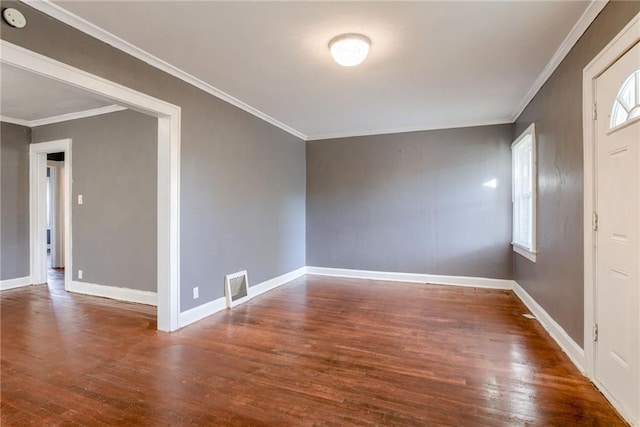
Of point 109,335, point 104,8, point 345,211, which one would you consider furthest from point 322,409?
point 345,211

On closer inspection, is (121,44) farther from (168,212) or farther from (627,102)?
(627,102)

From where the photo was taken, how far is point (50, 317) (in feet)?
11.1

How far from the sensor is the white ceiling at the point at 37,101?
3252 mm

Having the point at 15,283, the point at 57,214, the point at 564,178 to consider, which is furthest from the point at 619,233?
the point at 57,214

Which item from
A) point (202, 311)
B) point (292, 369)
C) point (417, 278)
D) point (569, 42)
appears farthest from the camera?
point (417, 278)

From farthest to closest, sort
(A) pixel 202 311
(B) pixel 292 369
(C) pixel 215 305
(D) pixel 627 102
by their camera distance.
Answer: (C) pixel 215 305 → (A) pixel 202 311 → (B) pixel 292 369 → (D) pixel 627 102

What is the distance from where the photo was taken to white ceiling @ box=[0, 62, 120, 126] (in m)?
3.25

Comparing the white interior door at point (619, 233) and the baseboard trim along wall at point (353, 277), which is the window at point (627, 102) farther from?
the baseboard trim along wall at point (353, 277)

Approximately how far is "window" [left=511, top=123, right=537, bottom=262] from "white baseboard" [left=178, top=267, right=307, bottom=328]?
3.44 metres

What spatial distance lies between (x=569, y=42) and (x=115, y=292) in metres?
5.53

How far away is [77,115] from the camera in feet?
14.3

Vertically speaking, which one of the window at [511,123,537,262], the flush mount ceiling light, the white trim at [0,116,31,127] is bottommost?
the window at [511,123,537,262]

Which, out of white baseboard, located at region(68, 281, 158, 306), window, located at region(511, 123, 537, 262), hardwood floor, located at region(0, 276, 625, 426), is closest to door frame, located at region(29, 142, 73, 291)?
white baseboard, located at region(68, 281, 158, 306)

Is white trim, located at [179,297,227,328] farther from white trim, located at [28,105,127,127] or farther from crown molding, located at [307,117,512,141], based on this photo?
crown molding, located at [307,117,512,141]
